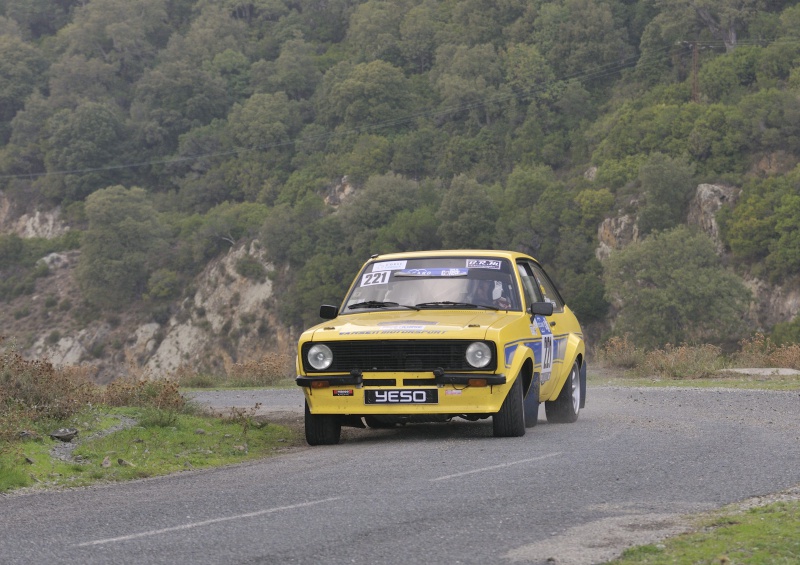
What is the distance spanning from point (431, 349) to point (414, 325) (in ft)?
1.29

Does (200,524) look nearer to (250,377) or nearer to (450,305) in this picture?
(450,305)

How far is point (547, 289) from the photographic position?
1512cm

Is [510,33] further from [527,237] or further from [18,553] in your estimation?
[18,553]

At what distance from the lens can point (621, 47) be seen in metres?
113

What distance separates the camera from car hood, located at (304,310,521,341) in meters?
11.9

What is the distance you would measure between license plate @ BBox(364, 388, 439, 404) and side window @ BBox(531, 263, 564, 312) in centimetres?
333

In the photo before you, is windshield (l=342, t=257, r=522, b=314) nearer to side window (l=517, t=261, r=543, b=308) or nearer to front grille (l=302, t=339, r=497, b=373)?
side window (l=517, t=261, r=543, b=308)

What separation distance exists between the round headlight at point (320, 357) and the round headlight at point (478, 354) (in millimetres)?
1346

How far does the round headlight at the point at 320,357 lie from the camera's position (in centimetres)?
1209

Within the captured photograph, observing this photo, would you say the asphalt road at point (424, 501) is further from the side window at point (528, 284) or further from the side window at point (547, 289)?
the side window at point (547, 289)

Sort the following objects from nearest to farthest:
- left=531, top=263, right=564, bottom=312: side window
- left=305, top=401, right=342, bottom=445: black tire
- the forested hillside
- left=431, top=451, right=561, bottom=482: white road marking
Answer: left=431, top=451, right=561, bottom=482: white road marking → left=305, top=401, right=342, bottom=445: black tire → left=531, top=263, right=564, bottom=312: side window → the forested hillside

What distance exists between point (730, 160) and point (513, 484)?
264ft

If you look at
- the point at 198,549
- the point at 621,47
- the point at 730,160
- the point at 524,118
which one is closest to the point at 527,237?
the point at 730,160

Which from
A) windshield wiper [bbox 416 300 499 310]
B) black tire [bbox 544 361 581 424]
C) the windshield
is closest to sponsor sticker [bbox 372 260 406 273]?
the windshield
